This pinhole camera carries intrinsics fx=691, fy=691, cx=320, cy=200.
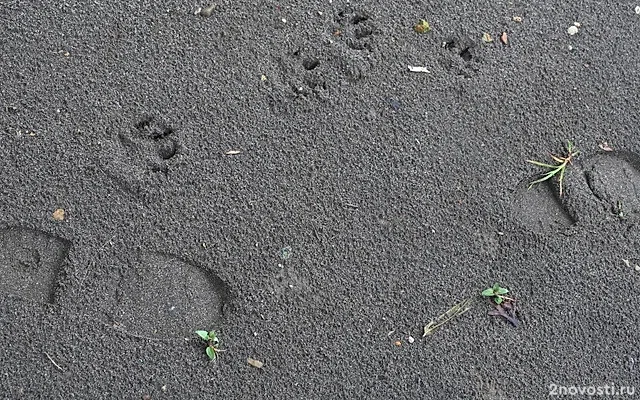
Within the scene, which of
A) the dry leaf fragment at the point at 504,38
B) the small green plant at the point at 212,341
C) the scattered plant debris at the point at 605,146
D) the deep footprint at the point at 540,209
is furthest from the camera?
the dry leaf fragment at the point at 504,38

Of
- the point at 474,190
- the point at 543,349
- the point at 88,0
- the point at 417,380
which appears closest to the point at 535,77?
the point at 474,190

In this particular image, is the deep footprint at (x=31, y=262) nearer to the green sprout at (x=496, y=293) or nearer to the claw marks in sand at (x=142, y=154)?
the claw marks in sand at (x=142, y=154)

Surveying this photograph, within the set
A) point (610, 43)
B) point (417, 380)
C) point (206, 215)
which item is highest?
point (610, 43)

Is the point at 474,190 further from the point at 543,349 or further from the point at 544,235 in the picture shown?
the point at 543,349

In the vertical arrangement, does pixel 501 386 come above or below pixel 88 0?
below

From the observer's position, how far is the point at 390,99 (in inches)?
93.8

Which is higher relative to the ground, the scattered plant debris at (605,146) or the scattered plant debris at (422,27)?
the scattered plant debris at (422,27)

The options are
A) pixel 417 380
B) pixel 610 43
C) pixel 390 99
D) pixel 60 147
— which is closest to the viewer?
pixel 417 380

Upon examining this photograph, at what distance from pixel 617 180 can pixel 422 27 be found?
34.1 inches

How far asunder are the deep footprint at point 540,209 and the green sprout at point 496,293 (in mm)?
243

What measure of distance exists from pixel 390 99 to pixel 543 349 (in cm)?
96

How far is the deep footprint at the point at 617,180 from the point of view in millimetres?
2336

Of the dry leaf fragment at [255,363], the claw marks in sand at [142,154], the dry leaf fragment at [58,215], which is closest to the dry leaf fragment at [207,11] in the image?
the claw marks in sand at [142,154]

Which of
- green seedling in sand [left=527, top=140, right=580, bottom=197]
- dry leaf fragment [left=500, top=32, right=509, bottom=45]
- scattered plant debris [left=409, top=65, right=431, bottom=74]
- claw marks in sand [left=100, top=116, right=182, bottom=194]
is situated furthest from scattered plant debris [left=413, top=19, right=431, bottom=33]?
claw marks in sand [left=100, top=116, right=182, bottom=194]
